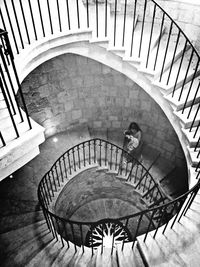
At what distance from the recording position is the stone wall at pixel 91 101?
6023 millimetres

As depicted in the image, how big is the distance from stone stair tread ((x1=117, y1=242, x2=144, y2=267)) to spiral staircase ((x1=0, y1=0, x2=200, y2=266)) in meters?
0.01

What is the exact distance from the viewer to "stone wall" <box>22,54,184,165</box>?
602 cm

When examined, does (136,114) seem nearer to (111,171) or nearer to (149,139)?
(149,139)

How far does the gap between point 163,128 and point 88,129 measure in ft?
7.46

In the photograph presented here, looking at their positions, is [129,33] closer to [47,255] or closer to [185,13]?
[185,13]

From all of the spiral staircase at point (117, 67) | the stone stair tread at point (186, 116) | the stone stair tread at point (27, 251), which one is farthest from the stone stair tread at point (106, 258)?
the stone stair tread at point (186, 116)

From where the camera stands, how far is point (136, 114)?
23.9ft

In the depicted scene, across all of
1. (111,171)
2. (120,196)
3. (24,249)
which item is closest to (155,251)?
(24,249)

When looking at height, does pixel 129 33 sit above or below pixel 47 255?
above

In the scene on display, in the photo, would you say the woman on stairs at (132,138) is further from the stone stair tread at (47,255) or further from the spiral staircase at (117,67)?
the stone stair tread at (47,255)

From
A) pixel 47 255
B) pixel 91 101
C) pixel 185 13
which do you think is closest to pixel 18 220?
pixel 47 255

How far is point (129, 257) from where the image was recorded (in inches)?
128

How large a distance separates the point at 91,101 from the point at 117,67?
7.72ft

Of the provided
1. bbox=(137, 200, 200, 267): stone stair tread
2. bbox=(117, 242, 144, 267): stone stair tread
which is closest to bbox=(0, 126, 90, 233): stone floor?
bbox=(117, 242, 144, 267): stone stair tread
